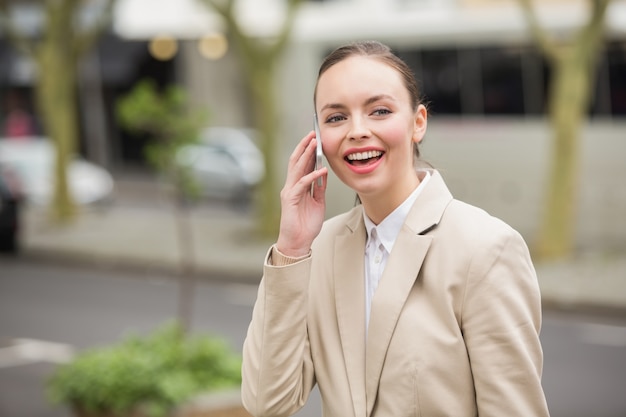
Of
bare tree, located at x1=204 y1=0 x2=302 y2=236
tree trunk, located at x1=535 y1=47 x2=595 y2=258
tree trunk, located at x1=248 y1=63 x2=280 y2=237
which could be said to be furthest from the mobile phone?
tree trunk, located at x1=248 y1=63 x2=280 y2=237

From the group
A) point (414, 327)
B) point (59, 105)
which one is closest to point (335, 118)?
point (414, 327)

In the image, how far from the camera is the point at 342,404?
2643 mm

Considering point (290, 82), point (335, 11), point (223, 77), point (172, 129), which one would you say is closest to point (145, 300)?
point (172, 129)

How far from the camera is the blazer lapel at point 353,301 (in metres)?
2.63

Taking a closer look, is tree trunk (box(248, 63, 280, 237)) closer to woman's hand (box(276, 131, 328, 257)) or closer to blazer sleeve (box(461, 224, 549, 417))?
woman's hand (box(276, 131, 328, 257))

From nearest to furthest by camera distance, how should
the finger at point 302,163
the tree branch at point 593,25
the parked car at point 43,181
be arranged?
the finger at point 302,163, the tree branch at point 593,25, the parked car at point 43,181

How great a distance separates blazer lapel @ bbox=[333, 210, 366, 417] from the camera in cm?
263

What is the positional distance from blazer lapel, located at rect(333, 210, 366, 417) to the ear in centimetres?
26

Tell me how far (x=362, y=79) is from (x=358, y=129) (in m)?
0.13

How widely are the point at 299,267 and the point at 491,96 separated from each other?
1929 cm

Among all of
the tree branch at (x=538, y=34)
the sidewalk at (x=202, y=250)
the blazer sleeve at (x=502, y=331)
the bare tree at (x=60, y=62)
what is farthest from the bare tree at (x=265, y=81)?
the blazer sleeve at (x=502, y=331)

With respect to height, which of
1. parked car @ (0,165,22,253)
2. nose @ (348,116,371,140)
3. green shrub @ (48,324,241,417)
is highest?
nose @ (348,116,371,140)

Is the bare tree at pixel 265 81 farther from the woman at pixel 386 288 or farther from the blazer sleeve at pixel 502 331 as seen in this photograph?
the blazer sleeve at pixel 502 331

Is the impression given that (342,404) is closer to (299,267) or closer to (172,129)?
(299,267)
